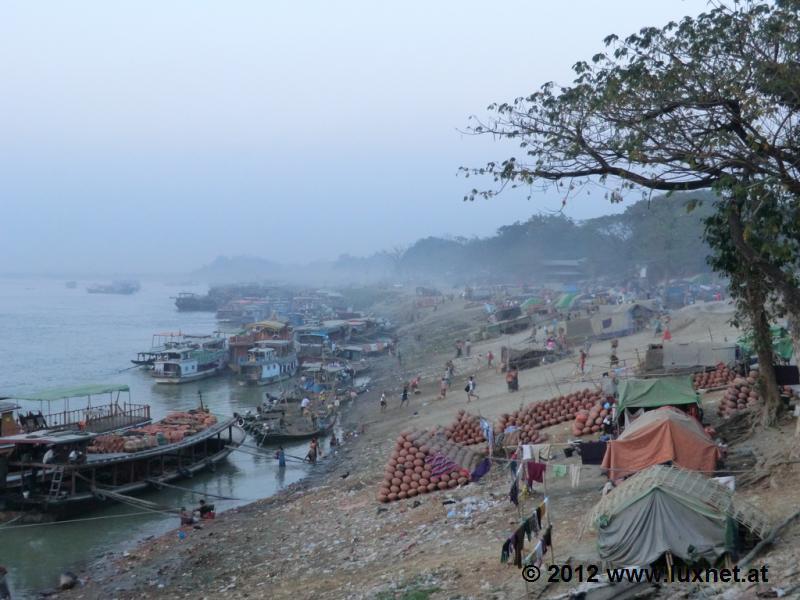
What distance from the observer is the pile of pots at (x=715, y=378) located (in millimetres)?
23234

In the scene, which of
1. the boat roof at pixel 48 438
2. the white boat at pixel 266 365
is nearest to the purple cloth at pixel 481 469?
the boat roof at pixel 48 438

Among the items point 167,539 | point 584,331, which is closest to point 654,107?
point 167,539

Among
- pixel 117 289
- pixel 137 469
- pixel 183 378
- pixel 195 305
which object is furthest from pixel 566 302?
pixel 117 289

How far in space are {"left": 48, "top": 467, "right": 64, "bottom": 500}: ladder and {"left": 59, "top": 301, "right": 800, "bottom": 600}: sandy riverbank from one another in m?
4.76

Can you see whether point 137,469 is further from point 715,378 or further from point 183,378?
point 183,378

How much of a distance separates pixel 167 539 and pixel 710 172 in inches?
590

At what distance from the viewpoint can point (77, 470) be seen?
23781 mm

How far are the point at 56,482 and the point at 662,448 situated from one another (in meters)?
17.4

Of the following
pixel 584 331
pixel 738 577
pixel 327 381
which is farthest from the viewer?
pixel 327 381

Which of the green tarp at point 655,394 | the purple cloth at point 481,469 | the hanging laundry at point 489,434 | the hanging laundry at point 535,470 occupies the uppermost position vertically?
the green tarp at point 655,394

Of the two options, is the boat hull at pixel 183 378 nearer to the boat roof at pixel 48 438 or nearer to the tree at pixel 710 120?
the boat roof at pixel 48 438

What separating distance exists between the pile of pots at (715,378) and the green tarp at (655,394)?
5.46m

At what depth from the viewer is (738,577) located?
30.5 ft

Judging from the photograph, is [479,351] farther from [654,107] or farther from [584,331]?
[654,107]
